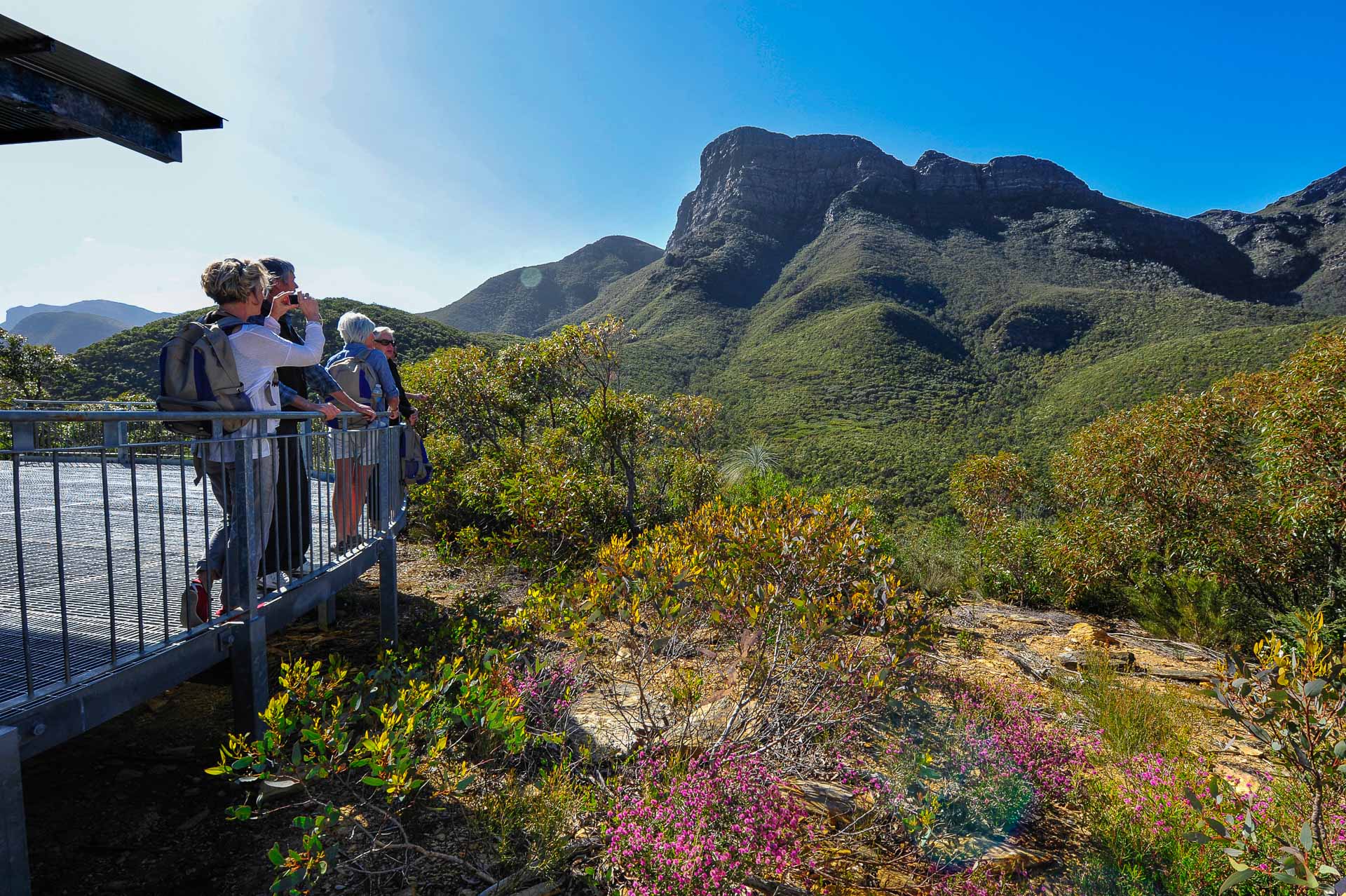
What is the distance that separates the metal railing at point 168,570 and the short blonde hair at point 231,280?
22.5 inches

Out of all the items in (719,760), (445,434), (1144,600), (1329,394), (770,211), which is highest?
(770,211)

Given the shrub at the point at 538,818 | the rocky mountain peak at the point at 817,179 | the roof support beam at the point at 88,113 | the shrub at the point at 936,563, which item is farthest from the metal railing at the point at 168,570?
the rocky mountain peak at the point at 817,179

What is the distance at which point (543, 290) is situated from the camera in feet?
287

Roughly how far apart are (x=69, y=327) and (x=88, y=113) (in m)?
192

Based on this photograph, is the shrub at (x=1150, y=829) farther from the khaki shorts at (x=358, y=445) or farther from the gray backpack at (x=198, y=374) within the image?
the khaki shorts at (x=358, y=445)

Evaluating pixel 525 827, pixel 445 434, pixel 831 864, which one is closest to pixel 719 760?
pixel 831 864

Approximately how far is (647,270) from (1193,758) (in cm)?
7475

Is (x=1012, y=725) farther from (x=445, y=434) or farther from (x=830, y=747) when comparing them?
(x=445, y=434)

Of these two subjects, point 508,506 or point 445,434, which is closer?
point 508,506

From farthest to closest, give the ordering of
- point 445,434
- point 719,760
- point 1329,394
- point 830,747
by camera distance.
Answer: point 445,434 < point 1329,394 < point 830,747 < point 719,760

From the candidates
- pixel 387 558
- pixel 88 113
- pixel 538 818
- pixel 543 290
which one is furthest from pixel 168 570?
pixel 543 290

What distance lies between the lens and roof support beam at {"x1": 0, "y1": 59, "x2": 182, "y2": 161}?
2.46 metres

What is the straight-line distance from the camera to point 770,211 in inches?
3329

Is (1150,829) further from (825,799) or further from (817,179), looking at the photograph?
(817,179)
